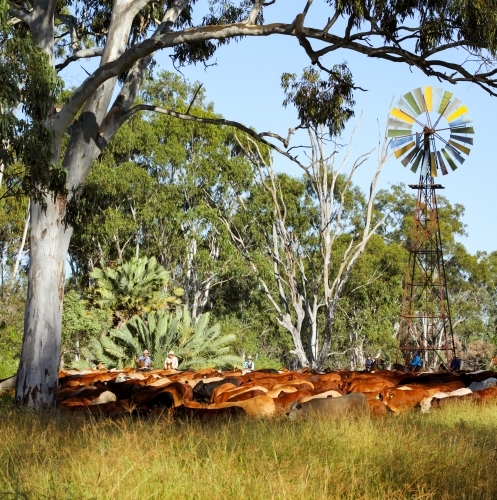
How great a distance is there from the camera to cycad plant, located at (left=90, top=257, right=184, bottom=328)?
2645cm

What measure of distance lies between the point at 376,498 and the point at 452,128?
22276mm

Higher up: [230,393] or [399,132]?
[399,132]

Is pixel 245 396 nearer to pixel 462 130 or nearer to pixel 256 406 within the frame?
pixel 256 406

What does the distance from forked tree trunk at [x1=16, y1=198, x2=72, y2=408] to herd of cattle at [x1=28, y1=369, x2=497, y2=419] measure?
1.29 feet

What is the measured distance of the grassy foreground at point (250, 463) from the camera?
4.61m

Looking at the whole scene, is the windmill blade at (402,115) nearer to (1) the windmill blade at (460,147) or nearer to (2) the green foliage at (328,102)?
(1) the windmill blade at (460,147)

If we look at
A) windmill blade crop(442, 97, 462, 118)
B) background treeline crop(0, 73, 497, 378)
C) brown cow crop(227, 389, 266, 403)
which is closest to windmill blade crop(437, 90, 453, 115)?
windmill blade crop(442, 97, 462, 118)

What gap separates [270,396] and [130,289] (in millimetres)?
17903

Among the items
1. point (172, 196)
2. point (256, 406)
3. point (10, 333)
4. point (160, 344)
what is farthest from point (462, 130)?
point (256, 406)

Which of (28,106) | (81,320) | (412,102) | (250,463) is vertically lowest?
(250,463)

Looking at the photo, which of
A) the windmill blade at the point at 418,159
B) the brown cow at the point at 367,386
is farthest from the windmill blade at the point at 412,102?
the brown cow at the point at 367,386

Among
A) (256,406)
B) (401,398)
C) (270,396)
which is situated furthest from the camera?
(401,398)

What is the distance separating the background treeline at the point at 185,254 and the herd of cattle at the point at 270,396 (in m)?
12.2

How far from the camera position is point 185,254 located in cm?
3525
